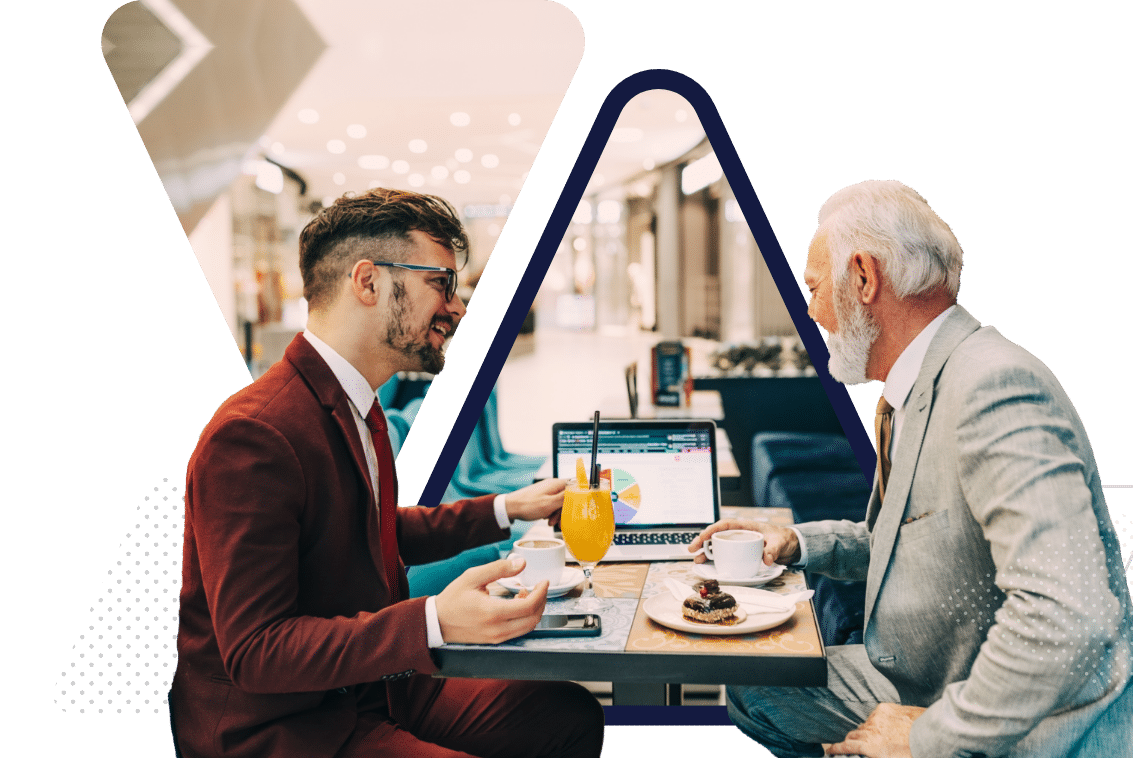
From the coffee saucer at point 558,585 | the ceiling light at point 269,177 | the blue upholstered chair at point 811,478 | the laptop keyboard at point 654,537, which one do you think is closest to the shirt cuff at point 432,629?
the coffee saucer at point 558,585

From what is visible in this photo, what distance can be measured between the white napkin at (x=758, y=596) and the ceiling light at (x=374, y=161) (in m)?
2.01

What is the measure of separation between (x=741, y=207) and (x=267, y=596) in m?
2.09

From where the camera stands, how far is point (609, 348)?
3.15 meters

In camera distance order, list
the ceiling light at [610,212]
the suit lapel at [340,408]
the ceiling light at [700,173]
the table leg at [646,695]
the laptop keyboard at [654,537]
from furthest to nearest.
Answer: the ceiling light at [610,212], the ceiling light at [700,173], the table leg at [646,695], the laptop keyboard at [654,537], the suit lapel at [340,408]

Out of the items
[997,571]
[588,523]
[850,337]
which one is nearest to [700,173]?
[850,337]

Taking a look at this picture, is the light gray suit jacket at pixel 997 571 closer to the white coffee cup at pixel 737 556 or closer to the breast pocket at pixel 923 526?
the breast pocket at pixel 923 526

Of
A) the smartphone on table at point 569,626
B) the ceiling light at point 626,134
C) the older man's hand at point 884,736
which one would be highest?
the ceiling light at point 626,134

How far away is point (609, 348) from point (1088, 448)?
1806 millimetres

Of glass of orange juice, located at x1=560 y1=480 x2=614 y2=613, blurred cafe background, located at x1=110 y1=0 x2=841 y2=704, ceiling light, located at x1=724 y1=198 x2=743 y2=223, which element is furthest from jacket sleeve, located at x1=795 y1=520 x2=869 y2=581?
ceiling light, located at x1=724 y1=198 x2=743 y2=223

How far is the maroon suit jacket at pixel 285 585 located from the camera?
1554 millimetres

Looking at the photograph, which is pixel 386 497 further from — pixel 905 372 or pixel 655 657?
pixel 905 372

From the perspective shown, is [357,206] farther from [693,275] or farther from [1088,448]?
[1088,448]

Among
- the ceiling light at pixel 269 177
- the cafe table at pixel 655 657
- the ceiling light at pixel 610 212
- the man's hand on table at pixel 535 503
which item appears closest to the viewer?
the cafe table at pixel 655 657

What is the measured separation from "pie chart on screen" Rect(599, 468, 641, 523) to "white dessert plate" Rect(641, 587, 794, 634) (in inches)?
29.5
